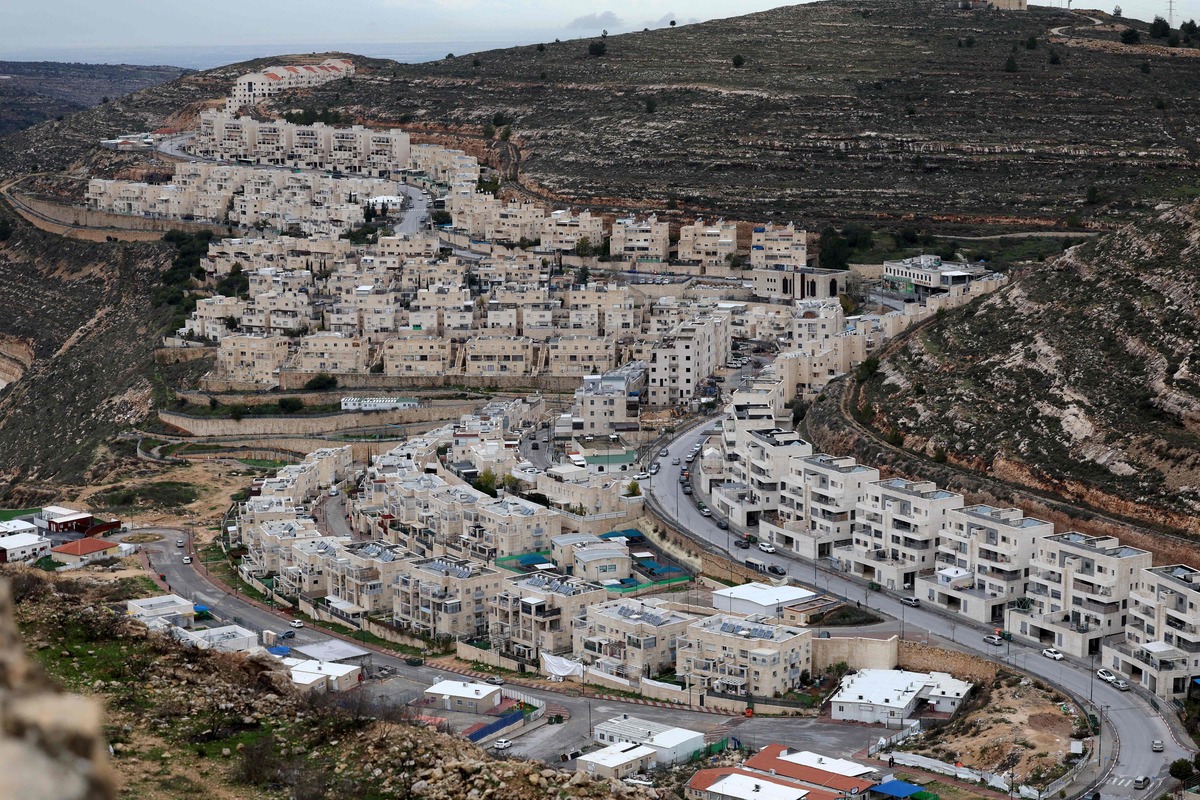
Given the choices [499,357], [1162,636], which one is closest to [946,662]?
[1162,636]

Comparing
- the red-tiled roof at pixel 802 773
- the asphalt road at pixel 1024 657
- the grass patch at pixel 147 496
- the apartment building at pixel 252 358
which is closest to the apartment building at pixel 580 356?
the apartment building at pixel 252 358

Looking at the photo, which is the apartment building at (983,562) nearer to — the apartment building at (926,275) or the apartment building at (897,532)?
the apartment building at (897,532)

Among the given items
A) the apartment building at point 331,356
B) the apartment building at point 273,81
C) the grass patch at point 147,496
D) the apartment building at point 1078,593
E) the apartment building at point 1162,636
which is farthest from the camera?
the apartment building at point 273,81

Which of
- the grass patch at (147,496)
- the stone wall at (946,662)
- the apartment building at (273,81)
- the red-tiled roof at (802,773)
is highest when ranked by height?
the apartment building at (273,81)

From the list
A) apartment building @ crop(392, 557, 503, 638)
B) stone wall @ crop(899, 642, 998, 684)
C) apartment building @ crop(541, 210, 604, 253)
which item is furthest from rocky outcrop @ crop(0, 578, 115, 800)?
apartment building @ crop(541, 210, 604, 253)

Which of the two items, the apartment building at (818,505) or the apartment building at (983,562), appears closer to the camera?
the apartment building at (983,562)

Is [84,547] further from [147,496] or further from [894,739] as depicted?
[894,739]
